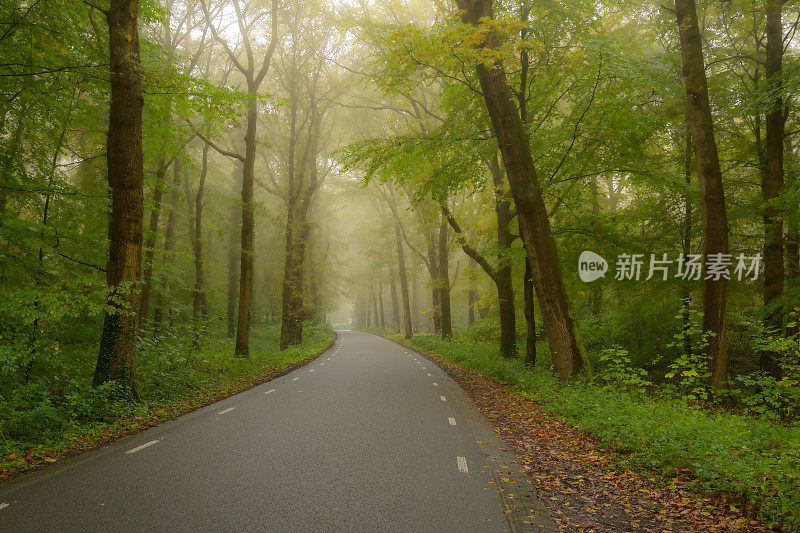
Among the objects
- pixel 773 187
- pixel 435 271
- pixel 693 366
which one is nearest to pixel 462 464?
pixel 693 366

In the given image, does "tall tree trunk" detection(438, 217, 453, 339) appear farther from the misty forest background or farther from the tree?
the tree

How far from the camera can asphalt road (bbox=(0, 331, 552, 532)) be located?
157 inches

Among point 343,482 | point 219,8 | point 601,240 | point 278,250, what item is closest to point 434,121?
point 219,8

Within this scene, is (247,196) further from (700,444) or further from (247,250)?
(700,444)

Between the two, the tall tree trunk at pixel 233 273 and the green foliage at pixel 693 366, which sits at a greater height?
the tall tree trunk at pixel 233 273

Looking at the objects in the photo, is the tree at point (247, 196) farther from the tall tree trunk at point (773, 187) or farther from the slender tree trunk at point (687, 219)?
the tall tree trunk at point (773, 187)

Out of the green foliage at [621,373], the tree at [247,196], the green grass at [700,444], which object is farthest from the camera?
the tree at [247,196]

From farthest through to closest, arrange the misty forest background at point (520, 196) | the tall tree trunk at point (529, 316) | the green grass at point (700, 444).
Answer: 1. the tall tree trunk at point (529, 316)
2. the misty forest background at point (520, 196)
3. the green grass at point (700, 444)

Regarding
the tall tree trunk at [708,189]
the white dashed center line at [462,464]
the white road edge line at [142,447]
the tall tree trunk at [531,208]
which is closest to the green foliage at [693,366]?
the tall tree trunk at [708,189]

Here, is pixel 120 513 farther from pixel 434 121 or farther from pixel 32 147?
pixel 434 121
